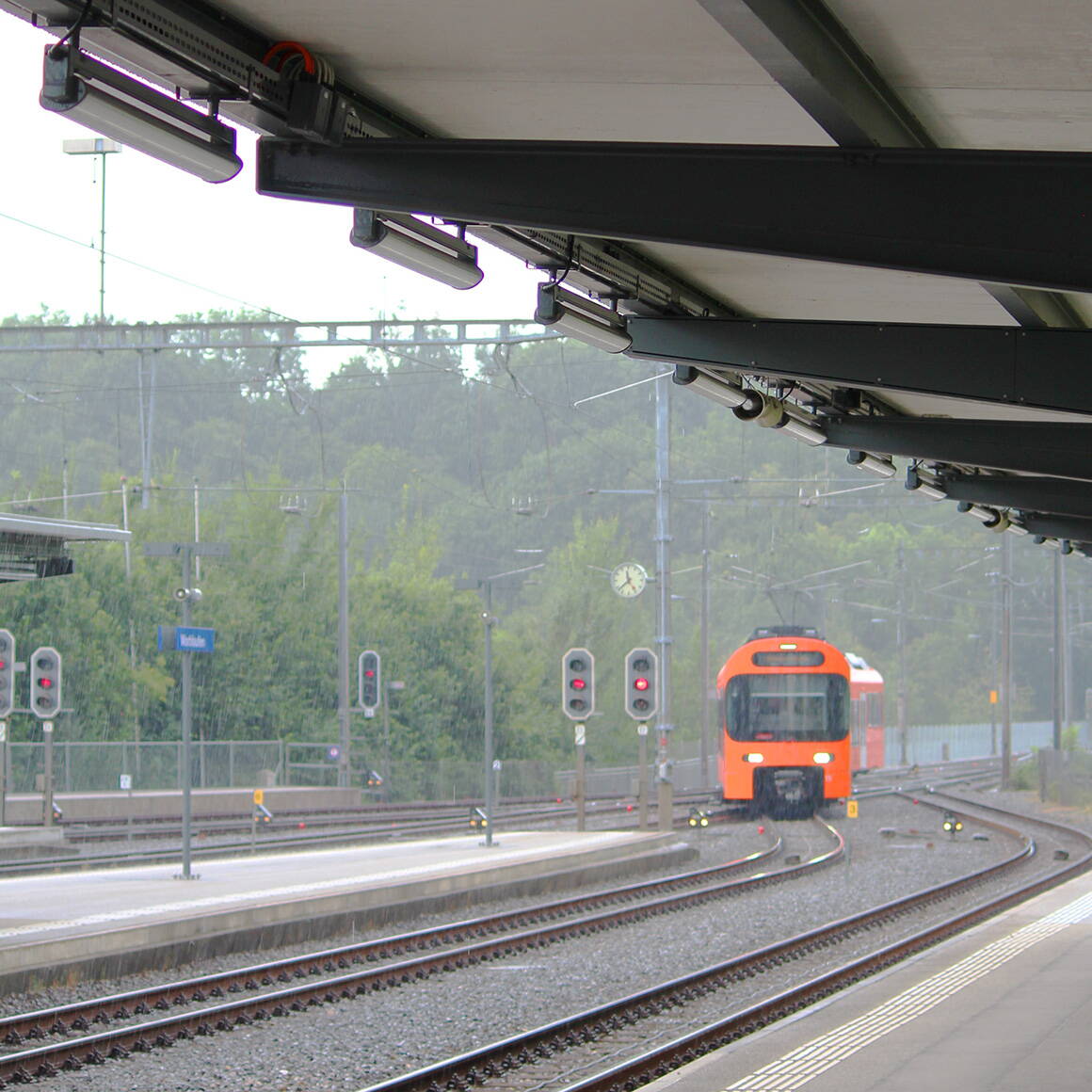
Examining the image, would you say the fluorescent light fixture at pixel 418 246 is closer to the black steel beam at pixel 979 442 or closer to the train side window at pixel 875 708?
the black steel beam at pixel 979 442

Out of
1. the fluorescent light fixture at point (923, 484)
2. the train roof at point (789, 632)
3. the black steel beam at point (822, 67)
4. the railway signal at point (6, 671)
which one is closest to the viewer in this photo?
the black steel beam at point (822, 67)

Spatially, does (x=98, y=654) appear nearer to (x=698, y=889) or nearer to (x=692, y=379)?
(x=698, y=889)

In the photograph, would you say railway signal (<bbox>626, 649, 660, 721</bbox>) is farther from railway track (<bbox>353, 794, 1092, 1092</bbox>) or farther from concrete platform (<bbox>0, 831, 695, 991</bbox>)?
railway track (<bbox>353, 794, 1092, 1092</bbox>)

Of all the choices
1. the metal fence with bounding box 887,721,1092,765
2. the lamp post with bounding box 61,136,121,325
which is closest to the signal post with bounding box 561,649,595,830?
the lamp post with bounding box 61,136,121,325

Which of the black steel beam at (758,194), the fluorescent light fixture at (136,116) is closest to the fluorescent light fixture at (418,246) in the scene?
the black steel beam at (758,194)

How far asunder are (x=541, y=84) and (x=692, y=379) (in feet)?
16.0

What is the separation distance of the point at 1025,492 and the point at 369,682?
1160 inches

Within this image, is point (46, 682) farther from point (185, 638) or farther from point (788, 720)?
point (788, 720)

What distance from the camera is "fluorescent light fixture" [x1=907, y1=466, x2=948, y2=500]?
47.5 feet

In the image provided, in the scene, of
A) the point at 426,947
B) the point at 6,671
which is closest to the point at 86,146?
the point at 6,671

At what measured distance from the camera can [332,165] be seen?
6402 mm

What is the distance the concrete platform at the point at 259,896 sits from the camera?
12.8 metres

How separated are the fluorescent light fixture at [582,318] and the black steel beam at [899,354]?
0.30 m

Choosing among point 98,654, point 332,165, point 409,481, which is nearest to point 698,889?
point 332,165
